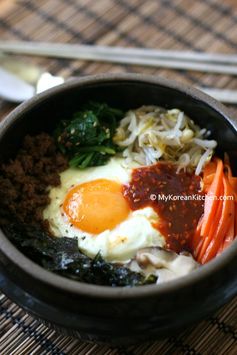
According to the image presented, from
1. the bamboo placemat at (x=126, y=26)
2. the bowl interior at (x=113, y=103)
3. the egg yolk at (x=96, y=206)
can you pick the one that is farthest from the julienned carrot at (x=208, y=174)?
the bamboo placemat at (x=126, y=26)

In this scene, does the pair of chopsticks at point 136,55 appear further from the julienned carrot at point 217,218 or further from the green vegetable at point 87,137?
the julienned carrot at point 217,218

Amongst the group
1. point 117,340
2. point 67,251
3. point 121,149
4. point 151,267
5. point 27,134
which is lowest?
point 117,340

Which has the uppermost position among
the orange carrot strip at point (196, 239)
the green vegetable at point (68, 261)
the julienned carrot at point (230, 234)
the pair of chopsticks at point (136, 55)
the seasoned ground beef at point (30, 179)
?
the pair of chopsticks at point (136, 55)

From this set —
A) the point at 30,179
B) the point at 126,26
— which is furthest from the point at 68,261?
the point at 126,26

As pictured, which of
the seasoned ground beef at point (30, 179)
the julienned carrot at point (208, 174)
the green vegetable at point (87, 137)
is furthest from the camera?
the green vegetable at point (87, 137)

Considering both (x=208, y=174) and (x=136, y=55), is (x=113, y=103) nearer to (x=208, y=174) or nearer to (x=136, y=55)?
(x=208, y=174)

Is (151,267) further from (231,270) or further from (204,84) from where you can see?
(204,84)

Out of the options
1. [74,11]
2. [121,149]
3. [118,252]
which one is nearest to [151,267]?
[118,252]
